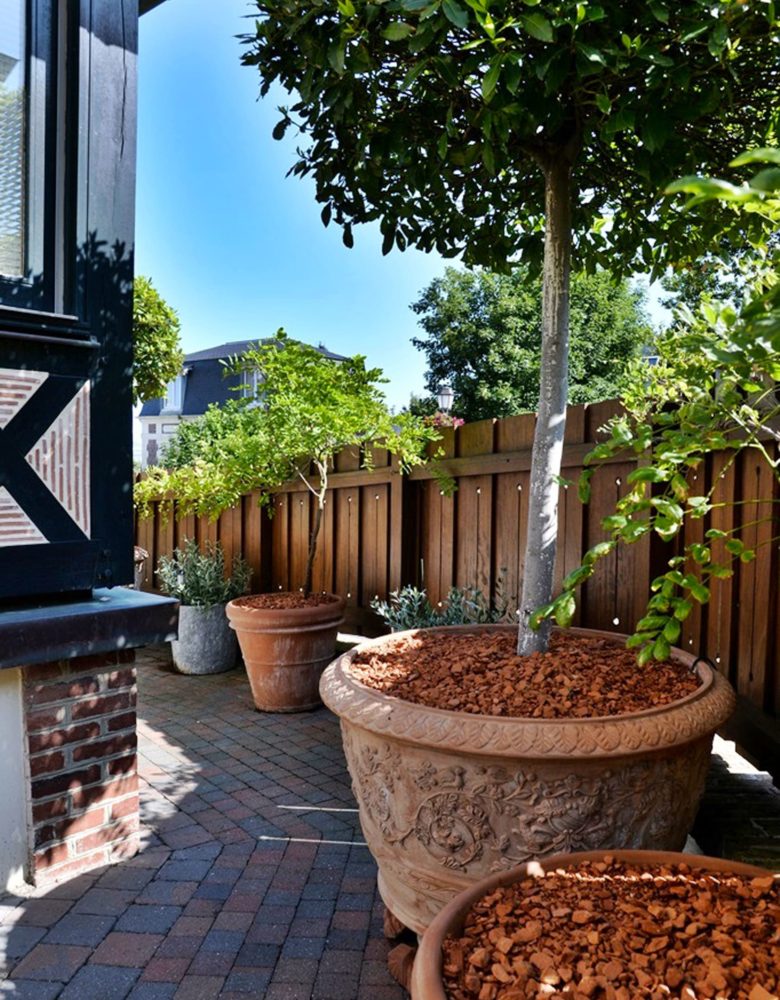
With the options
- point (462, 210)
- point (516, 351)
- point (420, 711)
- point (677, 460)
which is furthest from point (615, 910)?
point (516, 351)

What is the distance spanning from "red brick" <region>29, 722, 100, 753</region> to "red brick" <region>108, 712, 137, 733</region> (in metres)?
0.05

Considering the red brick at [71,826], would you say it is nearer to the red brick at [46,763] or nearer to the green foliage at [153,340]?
the red brick at [46,763]

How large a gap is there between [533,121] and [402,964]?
6.90ft

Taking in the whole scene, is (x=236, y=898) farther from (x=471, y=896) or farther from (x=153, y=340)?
(x=153, y=340)

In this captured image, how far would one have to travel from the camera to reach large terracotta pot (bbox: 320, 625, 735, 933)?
1682 millimetres

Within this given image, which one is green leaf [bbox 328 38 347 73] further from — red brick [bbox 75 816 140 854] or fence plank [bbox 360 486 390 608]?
fence plank [bbox 360 486 390 608]

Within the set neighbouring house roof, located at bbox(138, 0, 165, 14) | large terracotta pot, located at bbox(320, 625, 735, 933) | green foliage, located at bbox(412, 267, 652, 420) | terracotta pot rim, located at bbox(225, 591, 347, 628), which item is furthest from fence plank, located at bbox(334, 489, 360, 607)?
green foliage, located at bbox(412, 267, 652, 420)

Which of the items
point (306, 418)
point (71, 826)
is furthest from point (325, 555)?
point (71, 826)

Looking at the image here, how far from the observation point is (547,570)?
7.45ft

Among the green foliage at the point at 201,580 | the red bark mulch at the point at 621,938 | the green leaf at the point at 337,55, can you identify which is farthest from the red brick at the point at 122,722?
the green foliage at the point at 201,580

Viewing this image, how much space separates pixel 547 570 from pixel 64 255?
196cm

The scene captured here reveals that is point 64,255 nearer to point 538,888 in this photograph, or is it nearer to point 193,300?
point 538,888

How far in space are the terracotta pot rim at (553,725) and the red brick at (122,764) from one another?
3.43ft

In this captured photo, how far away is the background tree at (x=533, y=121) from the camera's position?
151cm
